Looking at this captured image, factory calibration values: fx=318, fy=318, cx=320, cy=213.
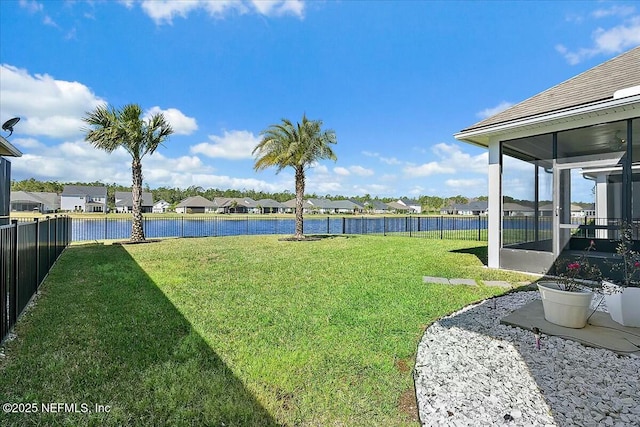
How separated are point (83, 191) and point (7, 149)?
62188mm

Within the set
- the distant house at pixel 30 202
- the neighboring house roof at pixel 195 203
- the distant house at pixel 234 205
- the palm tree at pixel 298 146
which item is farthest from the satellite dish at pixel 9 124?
the neighboring house roof at pixel 195 203

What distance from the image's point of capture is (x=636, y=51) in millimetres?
6953

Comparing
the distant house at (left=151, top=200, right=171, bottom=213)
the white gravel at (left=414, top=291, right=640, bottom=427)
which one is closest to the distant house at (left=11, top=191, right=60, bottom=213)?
the distant house at (left=151, top=200, right=171, bottom=213)

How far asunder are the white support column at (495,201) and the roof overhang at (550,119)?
0.40 meters

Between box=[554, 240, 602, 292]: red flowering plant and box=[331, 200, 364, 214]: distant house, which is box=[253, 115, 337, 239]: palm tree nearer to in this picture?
box=[554, 240, 602, 292]: red flowering plant

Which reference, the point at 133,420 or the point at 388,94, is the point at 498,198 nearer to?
the point at 133,420

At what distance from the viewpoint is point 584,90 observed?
6297 millimetres

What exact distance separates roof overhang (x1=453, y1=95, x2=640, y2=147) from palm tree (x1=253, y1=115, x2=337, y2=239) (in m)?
7.54

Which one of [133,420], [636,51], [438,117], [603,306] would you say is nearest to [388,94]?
[438,117]

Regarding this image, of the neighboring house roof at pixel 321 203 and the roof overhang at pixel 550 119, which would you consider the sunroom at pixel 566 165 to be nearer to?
the roof overhang at pixel 550 119

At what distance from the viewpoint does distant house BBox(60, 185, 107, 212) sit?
57.7 m

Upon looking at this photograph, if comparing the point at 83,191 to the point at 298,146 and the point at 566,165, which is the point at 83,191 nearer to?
the point at 298,146

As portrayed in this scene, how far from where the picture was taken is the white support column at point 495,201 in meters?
7.14

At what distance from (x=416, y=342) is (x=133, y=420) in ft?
8.14
